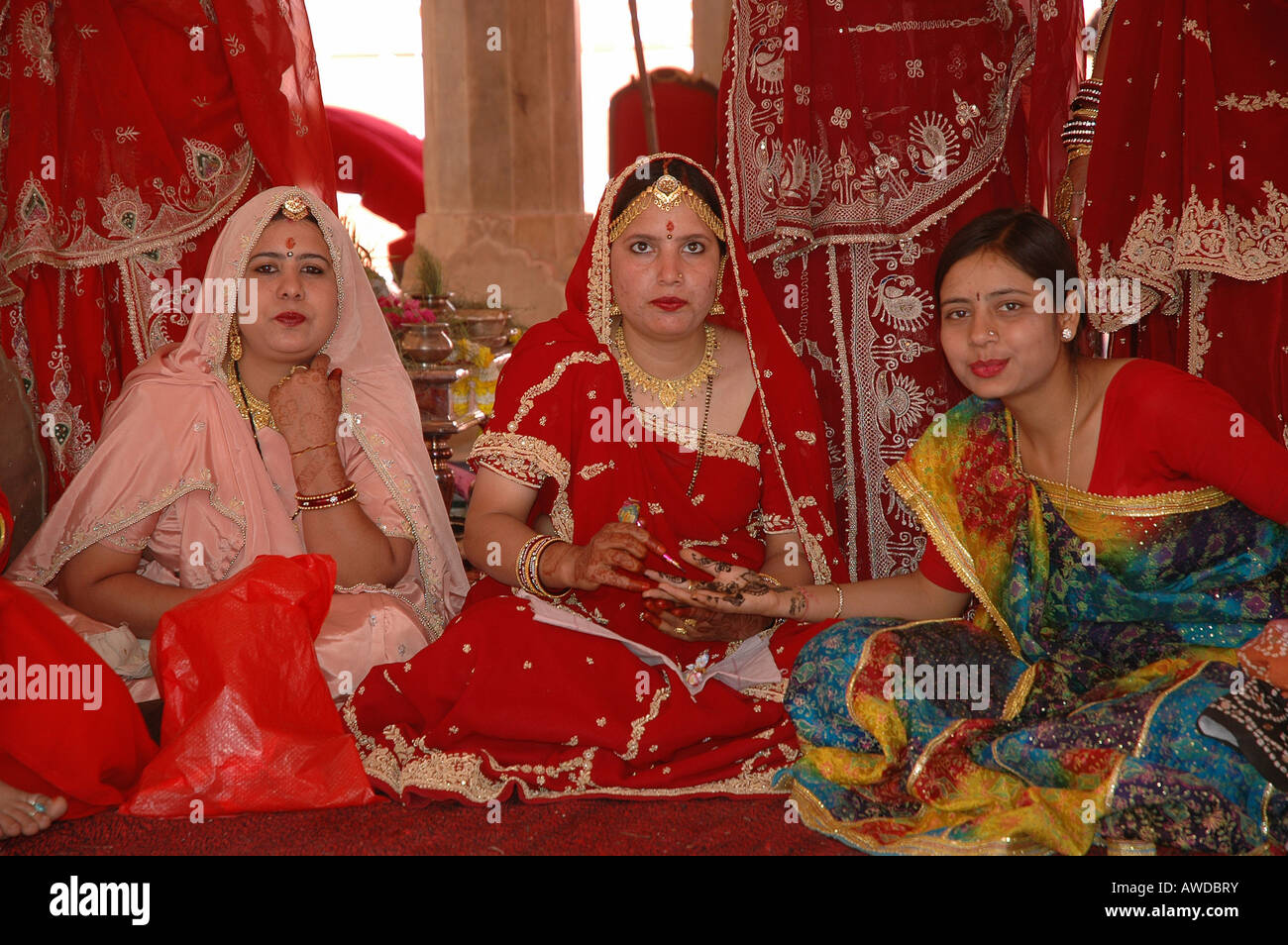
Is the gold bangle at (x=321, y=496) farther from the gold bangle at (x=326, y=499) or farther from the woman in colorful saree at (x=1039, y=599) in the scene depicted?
the woman in colorful saree at (x=1039, y=599)

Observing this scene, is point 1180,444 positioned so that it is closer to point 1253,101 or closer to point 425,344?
point 1253,101

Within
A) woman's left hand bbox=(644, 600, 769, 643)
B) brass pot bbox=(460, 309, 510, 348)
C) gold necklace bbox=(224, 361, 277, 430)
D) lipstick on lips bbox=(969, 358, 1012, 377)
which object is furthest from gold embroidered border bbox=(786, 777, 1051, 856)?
brass pot bbox=(460, 309, 510, 348)

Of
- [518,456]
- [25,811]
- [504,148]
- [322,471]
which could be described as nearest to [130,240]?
[322,471]

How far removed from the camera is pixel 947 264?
2.26 meters

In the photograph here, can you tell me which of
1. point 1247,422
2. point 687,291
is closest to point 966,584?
point 1247,422

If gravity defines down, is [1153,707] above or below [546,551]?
below

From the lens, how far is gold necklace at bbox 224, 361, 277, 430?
2857 millimetres

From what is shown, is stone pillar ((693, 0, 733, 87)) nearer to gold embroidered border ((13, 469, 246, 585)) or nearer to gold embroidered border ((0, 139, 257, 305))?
gold embroidered border ((0, 139, 257, 305))

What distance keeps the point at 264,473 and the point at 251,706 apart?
0.70m

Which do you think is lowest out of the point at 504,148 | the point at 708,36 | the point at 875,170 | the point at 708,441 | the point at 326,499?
the point at 326,499

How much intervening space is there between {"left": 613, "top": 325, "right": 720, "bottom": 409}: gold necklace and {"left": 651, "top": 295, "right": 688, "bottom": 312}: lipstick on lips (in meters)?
0.20

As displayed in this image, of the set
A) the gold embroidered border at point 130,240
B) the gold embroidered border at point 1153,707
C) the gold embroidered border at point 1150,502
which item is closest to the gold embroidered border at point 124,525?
the gold embroidered border at point 130,240

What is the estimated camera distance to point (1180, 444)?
82.2 inches

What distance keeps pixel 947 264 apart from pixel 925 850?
1024 millimetres
